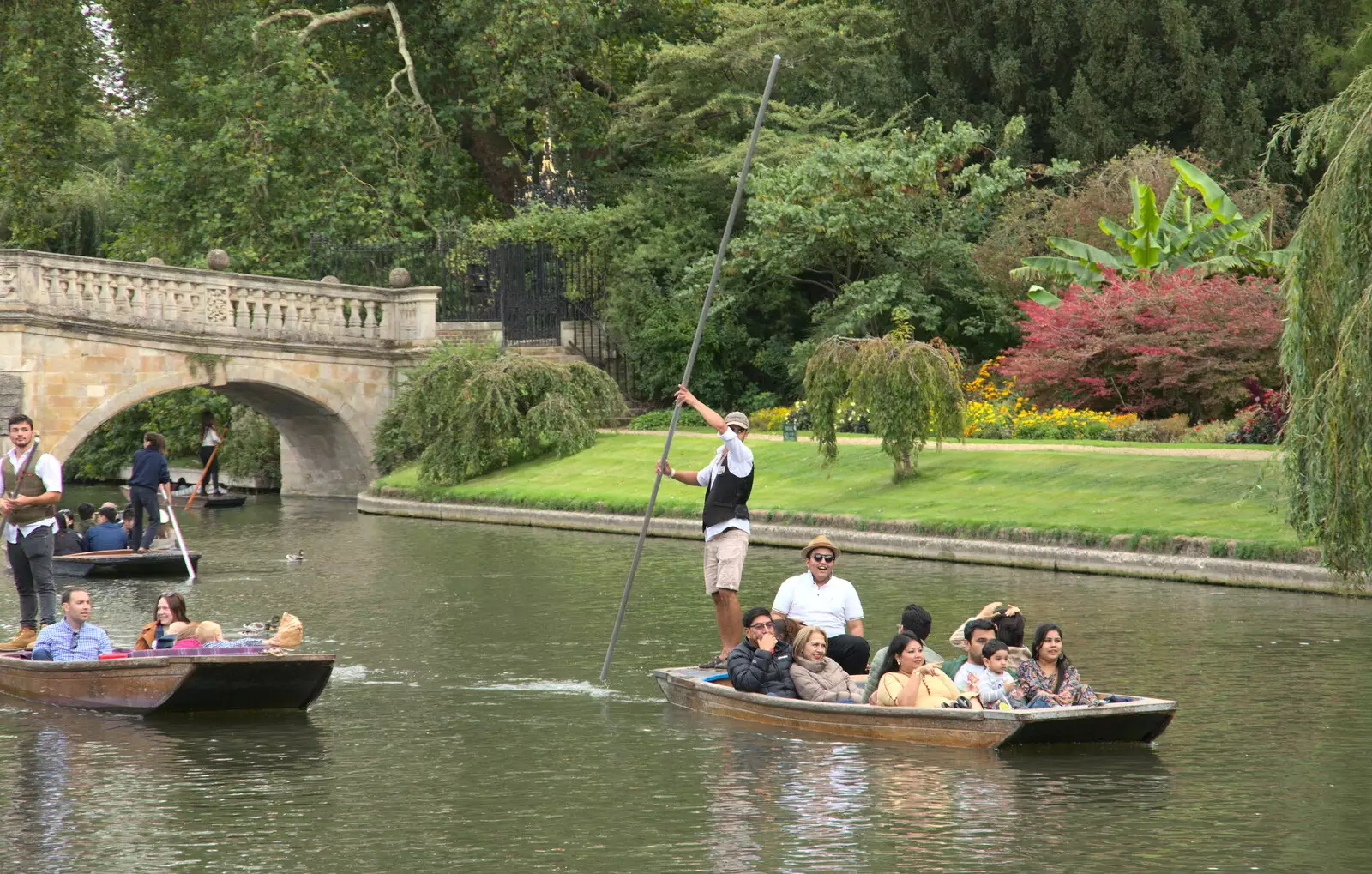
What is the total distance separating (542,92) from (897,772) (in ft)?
93.7

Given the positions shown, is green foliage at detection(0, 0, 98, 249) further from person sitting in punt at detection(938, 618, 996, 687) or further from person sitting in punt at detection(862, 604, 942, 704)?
person sitting in punt at detection(938, 618, 996, 687)

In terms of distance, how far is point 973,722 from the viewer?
35.2ft

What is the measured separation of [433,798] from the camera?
32.2 ft

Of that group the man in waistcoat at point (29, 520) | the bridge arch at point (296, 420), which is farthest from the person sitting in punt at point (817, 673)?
the bridge arch at point (296, 420)

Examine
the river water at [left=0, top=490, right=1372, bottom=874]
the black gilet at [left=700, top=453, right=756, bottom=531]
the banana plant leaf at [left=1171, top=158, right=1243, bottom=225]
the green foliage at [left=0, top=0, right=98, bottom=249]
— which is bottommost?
the river water at [left=0, top=490, right=1372, bottom=874]

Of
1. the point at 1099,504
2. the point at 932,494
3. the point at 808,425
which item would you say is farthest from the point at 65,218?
the point at 1099,504

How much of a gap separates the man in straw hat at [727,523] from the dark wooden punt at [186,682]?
9.46 feet

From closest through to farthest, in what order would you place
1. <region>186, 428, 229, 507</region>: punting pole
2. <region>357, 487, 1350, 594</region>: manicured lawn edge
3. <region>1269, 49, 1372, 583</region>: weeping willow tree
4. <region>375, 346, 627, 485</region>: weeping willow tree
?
<region>1269, 49, 1372, 583</region>: weeping willow tree < <region>357, 487, 1350, 594</region>: manicured lawn edge < <region>375, 346, 627, 485</region>: weeping willow tree < <region>186, 428, 229, 507</region>: punting pole

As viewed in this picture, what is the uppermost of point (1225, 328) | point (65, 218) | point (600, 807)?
point (65, 218)

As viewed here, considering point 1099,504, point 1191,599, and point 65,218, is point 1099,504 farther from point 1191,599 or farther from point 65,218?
point 65,218

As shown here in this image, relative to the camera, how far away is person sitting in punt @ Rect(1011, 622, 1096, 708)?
10969 millimetres

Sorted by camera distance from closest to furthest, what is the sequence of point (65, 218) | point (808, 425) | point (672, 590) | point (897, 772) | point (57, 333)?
point (897, 772) → point (672, 590) → point (57, 333) → point (808, 425) → point (65, 218)

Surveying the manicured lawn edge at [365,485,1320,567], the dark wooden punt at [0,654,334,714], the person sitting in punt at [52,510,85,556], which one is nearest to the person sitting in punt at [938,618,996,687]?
the dark wooden punt at [0,654,334,714]

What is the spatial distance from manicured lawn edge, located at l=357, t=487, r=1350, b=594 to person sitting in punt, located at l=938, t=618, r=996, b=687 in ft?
22.9
